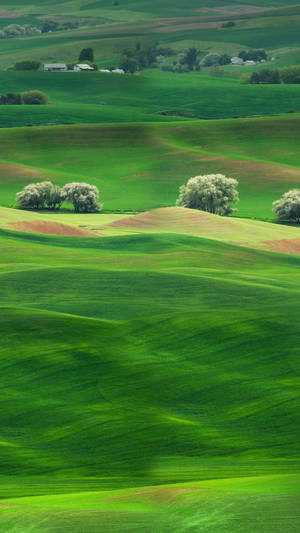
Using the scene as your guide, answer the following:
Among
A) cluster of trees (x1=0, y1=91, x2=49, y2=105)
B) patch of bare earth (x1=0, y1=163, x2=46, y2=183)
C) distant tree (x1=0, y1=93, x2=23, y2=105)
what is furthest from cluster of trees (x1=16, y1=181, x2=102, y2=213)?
distant tree (x1=0, y1=93, x2=23, y2=105)

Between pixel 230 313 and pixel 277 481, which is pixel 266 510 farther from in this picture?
pixel 230 313

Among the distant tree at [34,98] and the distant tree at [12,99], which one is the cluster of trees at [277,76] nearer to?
the distant tree at [34,98]

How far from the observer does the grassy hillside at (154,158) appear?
111562mm

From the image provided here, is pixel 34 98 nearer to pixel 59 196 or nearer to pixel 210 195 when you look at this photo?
pixel 59 196

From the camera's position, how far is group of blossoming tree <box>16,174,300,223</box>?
3969 inches

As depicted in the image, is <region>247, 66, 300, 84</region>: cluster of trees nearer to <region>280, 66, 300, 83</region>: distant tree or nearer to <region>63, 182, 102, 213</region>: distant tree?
<region>280, 66, 300, 83</region>: distant tree

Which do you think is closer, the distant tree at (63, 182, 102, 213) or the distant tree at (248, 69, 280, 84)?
the distant tree at (63, 182, 102, 213)

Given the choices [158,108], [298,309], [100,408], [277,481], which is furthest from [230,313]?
[158,108]

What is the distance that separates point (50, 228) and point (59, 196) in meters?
26.8

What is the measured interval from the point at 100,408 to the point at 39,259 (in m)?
27.1

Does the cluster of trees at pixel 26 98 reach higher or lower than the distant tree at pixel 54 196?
higher

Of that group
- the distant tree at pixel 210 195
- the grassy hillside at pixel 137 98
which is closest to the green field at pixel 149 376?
the distant tree at pixel 210 195

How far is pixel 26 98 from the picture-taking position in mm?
163875

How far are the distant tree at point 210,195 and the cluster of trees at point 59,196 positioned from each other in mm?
8060
